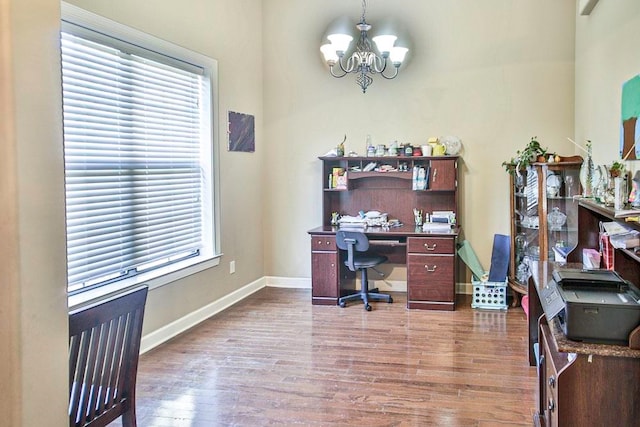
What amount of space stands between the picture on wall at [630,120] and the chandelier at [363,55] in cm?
207

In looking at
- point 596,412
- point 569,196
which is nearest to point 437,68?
point 569,196

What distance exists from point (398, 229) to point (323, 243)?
0.74m

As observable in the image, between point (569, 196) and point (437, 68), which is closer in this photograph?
point (569, 196)

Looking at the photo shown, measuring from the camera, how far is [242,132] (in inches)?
218

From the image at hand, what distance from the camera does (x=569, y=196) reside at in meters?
4.61

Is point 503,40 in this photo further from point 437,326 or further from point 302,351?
point 302,351

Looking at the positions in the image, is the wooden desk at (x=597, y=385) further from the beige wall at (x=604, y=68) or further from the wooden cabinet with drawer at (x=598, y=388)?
the beige wall at (x=604, y=68)

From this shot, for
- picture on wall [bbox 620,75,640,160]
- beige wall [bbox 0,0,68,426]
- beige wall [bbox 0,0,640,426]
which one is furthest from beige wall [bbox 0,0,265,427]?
picture on wall [bbox 620,75,640,160]

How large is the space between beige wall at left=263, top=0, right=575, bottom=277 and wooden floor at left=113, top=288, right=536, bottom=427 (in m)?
1.29

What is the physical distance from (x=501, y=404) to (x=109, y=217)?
274 centimetres

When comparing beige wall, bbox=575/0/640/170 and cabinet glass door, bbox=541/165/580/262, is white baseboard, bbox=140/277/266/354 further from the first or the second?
beige wall, bbox=575/0/640/170

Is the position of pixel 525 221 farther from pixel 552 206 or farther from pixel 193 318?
pixel 193 318

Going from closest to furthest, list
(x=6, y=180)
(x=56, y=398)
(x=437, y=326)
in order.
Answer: (x=6, y=180) < (x=56, y=398) < (x=437, y=326)

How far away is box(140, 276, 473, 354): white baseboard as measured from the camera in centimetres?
417
